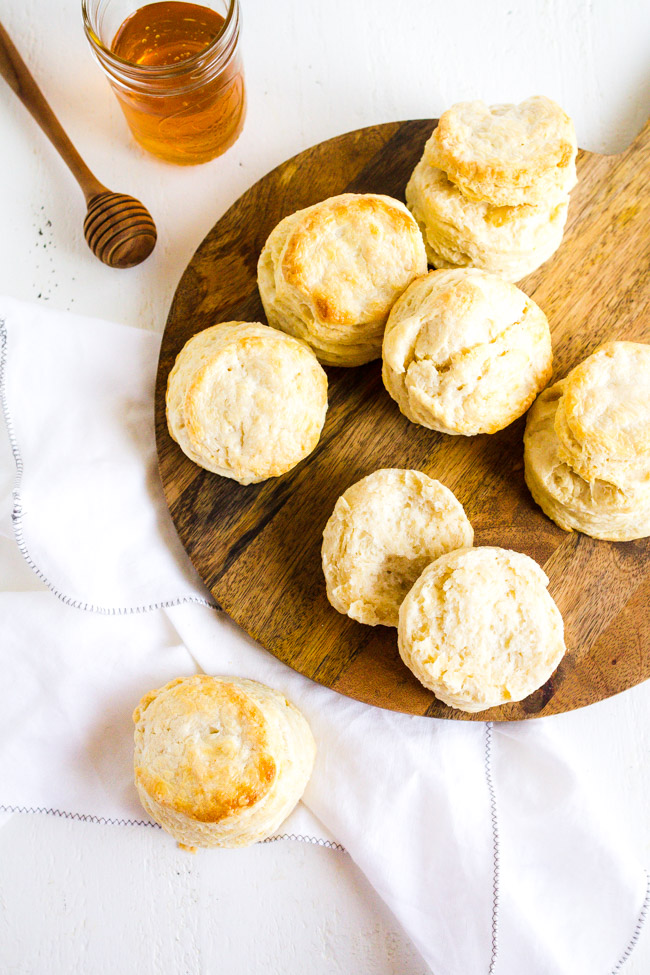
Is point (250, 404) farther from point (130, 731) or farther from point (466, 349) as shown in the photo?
point (130, 731)

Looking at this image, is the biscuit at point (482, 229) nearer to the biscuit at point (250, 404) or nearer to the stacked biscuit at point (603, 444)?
the stacked biscuit at point (603, 444)

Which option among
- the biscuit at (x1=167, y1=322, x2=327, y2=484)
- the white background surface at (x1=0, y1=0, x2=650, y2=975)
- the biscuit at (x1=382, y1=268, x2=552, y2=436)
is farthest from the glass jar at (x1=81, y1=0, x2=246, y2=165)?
the biscuit at (x1=382, y1=268, x2=552, y2=436)

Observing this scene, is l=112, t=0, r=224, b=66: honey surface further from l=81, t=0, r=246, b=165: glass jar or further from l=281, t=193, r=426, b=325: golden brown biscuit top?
l=281, t=193, r=426, b=325: golden brown biscuit top

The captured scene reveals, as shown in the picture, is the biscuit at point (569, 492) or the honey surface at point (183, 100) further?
the honey surface at point (183, 100)

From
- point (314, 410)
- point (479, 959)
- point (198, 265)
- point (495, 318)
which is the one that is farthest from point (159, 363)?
point (479, 959)

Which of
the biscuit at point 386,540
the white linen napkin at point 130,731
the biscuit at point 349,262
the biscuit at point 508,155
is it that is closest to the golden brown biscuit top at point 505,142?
the biscuit at point 508,155

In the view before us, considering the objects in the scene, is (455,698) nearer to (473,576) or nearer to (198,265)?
(473,576)
